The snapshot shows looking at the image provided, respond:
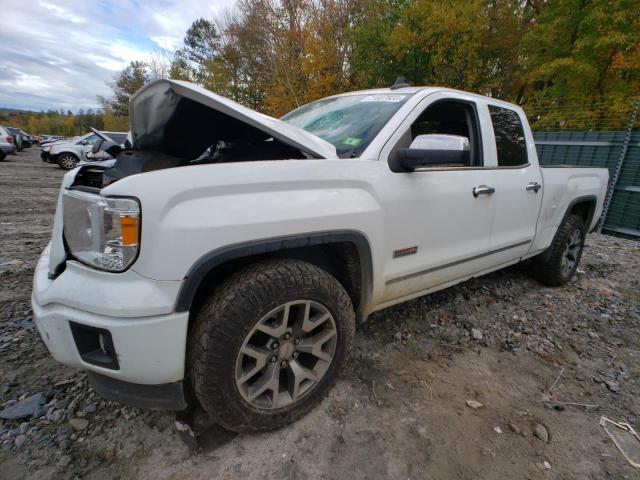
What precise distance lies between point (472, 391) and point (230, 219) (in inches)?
72.8

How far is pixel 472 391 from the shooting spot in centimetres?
217

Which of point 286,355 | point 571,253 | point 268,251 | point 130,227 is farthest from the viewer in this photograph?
point 571,253

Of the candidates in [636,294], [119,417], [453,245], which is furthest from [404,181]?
[636,294]

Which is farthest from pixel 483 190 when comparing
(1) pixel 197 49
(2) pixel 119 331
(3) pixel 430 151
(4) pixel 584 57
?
(1) pixel 197 49

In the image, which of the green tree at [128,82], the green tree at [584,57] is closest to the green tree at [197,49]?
the green tree at [128,82]

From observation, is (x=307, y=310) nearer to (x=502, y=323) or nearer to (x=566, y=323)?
(x=502, y=323)

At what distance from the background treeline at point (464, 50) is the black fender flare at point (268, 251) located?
34.7 feet

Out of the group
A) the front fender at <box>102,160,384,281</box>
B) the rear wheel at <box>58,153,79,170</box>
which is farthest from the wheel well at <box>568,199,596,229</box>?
the rear wheel at <box>58,153,79,170</box>

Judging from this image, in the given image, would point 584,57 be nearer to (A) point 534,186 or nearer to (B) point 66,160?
(A) point 534,186

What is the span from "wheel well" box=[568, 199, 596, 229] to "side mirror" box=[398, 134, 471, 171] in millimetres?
2681

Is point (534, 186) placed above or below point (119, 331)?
above

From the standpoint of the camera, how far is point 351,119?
2.34 meters

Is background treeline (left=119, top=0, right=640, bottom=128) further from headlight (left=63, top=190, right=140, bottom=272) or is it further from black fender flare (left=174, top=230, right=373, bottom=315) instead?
headlight (left=63, top=190, right=140, bottom=272)

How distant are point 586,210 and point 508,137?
6.10ft
